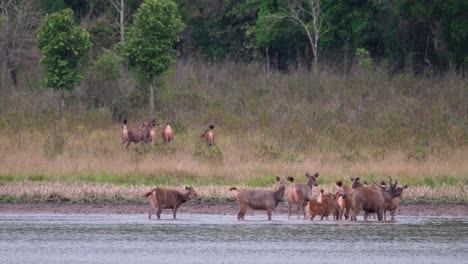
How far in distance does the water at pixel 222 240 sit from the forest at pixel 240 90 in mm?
4677

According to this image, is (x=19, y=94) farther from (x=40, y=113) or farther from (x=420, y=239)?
(x=420, y=239)

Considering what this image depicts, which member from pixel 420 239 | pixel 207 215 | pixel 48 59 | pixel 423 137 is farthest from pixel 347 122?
pixel 420 239

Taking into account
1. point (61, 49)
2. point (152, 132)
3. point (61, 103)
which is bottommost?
point (152, 132)

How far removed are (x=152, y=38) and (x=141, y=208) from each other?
500 inches

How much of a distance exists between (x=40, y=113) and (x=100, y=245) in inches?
676

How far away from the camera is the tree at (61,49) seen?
3529 cm

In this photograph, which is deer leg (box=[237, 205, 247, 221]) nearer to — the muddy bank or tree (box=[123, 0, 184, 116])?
the muddy bank

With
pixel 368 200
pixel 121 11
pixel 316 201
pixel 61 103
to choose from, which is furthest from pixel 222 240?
pixel 121 11

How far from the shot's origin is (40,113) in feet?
115

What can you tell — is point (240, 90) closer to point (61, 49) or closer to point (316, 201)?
point (61, 49)

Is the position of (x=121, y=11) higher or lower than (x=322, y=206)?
higher

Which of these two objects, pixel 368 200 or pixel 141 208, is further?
pixel 141 208

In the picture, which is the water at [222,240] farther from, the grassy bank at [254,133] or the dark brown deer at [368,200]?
the grassy bank at [254,133]

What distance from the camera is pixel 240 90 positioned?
40.3m
